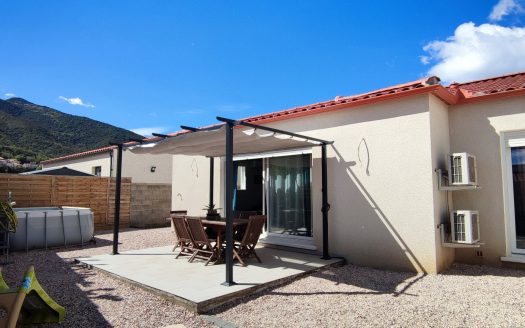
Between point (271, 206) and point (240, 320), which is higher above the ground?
point (271, 206)

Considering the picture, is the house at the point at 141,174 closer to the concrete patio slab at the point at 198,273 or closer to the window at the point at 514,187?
the concrete patio slab at the point at 198,273

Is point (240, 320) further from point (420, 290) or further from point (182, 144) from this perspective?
point (182, 144)

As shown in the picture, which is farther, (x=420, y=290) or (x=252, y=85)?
(x=252, y=85)

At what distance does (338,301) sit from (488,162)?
502 centimetres

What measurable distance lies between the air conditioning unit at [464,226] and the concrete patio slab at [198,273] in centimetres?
262

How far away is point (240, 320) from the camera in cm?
472

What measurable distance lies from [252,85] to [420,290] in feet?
42.3

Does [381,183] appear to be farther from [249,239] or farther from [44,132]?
[44,132]

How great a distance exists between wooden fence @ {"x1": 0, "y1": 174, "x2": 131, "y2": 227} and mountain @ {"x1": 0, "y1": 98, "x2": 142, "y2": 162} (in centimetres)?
1820

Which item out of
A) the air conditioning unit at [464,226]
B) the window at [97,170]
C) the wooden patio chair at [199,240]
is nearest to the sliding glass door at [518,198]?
the air conditioning unit at [464,226]

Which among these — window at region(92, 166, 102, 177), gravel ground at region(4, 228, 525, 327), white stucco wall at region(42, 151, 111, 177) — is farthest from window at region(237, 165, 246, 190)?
window at region(92, 166, 102, 177)

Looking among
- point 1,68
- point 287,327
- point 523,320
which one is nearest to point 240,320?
point 287,327

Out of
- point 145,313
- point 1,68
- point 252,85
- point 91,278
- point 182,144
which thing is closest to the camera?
point 145,313

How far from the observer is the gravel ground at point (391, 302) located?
4648 millimetres
